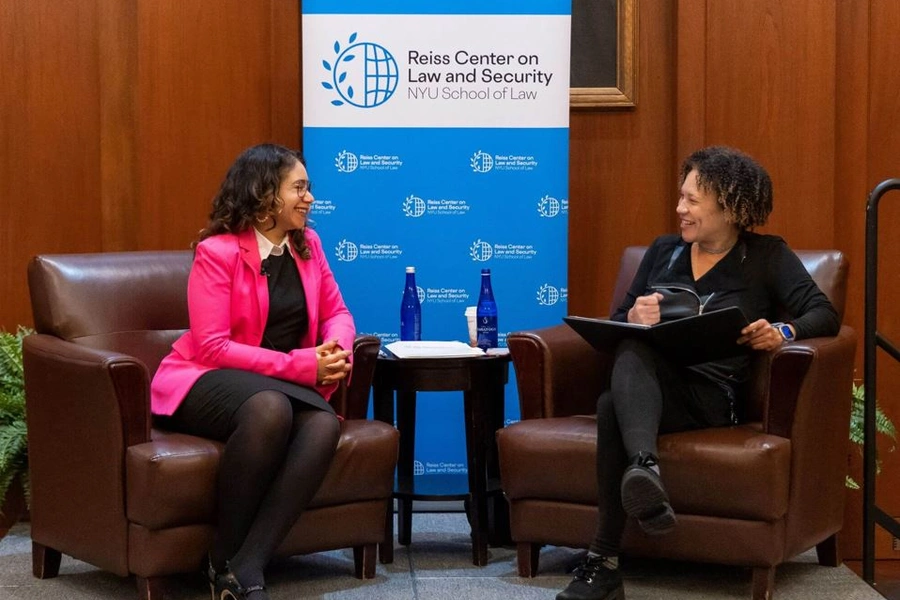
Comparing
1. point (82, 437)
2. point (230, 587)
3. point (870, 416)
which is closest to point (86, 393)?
point (82, 437)

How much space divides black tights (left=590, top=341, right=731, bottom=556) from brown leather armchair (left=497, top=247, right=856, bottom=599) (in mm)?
78

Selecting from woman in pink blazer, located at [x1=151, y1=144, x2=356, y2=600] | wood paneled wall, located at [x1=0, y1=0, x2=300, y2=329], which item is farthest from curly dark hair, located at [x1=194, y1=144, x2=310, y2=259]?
wood paneled wall, located at [x1=0, y1=0, x2=300, y2=329]

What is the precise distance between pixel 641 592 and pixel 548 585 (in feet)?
0.84

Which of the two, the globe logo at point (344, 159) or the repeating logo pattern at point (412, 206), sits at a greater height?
the globe logo at point (344, 159)

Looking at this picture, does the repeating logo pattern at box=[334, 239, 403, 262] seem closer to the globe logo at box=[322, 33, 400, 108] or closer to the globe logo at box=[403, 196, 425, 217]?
the globe logo at box=[403, 196, 425, 217]

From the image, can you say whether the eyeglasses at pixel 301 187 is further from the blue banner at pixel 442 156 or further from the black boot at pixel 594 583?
the black boot at pixel 594 583

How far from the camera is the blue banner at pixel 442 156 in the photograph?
4.05 metres

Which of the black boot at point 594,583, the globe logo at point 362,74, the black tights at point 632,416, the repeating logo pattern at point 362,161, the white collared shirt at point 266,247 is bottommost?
the black boot at point 594,583

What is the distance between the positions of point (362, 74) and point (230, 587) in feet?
Result: 6.30

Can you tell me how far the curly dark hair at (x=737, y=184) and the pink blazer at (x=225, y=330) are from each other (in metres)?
1.15

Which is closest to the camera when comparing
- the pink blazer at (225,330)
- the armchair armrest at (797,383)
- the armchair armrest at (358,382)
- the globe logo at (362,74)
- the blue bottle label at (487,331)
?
the armchair armrest at (797,383)

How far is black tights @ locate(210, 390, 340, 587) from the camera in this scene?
2889 mm

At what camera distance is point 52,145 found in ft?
13.9

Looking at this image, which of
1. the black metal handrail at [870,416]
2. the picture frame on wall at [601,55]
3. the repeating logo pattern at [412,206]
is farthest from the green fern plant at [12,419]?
the black metal handrail at [870,416]
